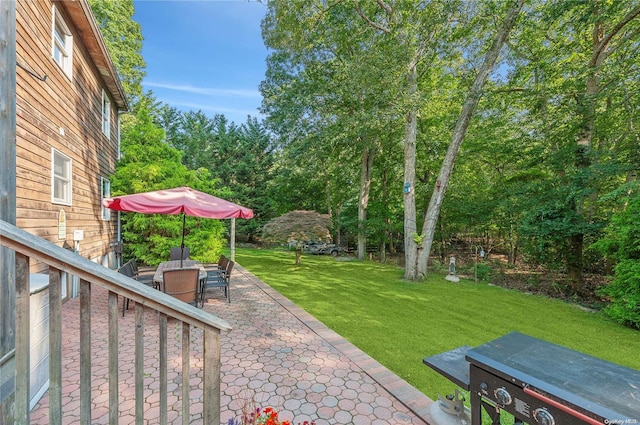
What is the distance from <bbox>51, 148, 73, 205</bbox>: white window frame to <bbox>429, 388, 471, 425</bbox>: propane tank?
718 centimetres

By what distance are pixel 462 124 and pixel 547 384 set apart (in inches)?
345

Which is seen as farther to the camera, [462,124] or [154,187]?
[154,187]

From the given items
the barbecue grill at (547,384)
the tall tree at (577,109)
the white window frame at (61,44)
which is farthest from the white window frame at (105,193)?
the tall tree at (577,109)

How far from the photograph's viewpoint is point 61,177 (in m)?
5.98

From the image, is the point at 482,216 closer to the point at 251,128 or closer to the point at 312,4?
the point at 312,4

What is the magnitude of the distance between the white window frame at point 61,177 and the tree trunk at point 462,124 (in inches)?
372

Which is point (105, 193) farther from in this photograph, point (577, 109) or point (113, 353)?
point (577, 109)

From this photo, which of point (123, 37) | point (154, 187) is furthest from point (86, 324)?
point (123, 37)

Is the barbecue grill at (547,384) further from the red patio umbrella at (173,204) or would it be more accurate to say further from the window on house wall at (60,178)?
the window on house wall at (60,178)

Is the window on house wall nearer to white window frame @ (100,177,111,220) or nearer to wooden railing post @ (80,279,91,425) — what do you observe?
white window frame @ (100,177,111,220)

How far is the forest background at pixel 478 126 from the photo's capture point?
714 cm

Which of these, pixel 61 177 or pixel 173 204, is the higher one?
pixel 61 177

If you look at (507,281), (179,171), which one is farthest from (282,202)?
(507,281)

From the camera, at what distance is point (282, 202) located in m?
21.6
